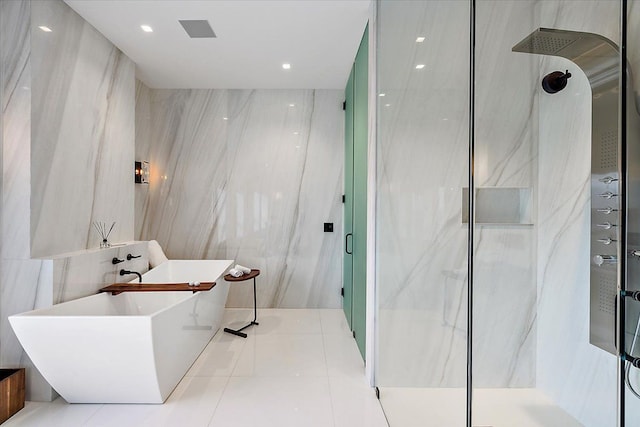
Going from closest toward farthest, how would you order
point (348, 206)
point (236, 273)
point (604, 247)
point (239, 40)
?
point (604, 247) → point (239, 40) → point (236, 273) → point (348, 206)

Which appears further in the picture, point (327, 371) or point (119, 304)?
point (119, 304)

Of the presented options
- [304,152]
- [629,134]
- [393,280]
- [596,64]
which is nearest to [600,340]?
[629,134]

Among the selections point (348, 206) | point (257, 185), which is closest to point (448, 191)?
point (348, 206)

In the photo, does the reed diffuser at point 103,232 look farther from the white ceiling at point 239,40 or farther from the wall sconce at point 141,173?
the white ceiling at point 239,40

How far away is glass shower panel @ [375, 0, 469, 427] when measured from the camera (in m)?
1.19

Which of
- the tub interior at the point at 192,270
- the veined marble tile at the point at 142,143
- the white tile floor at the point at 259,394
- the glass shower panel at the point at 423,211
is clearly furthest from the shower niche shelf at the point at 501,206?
the veined marble tile at the point at 142,143

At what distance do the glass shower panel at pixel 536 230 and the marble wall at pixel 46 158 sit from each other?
8.93 feet

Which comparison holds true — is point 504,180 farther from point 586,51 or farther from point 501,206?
point 586,51

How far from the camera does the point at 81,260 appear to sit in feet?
8.43

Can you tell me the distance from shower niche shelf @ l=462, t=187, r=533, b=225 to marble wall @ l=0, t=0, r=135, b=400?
268cm

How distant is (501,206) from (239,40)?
296cm

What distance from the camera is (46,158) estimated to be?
2436 mm

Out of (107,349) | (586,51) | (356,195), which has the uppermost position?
(586,51)

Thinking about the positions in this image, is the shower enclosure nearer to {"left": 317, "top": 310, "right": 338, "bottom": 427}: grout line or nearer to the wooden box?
{"left": 317, "top": 310, "right": 338, "bottom": 427}: grout line
